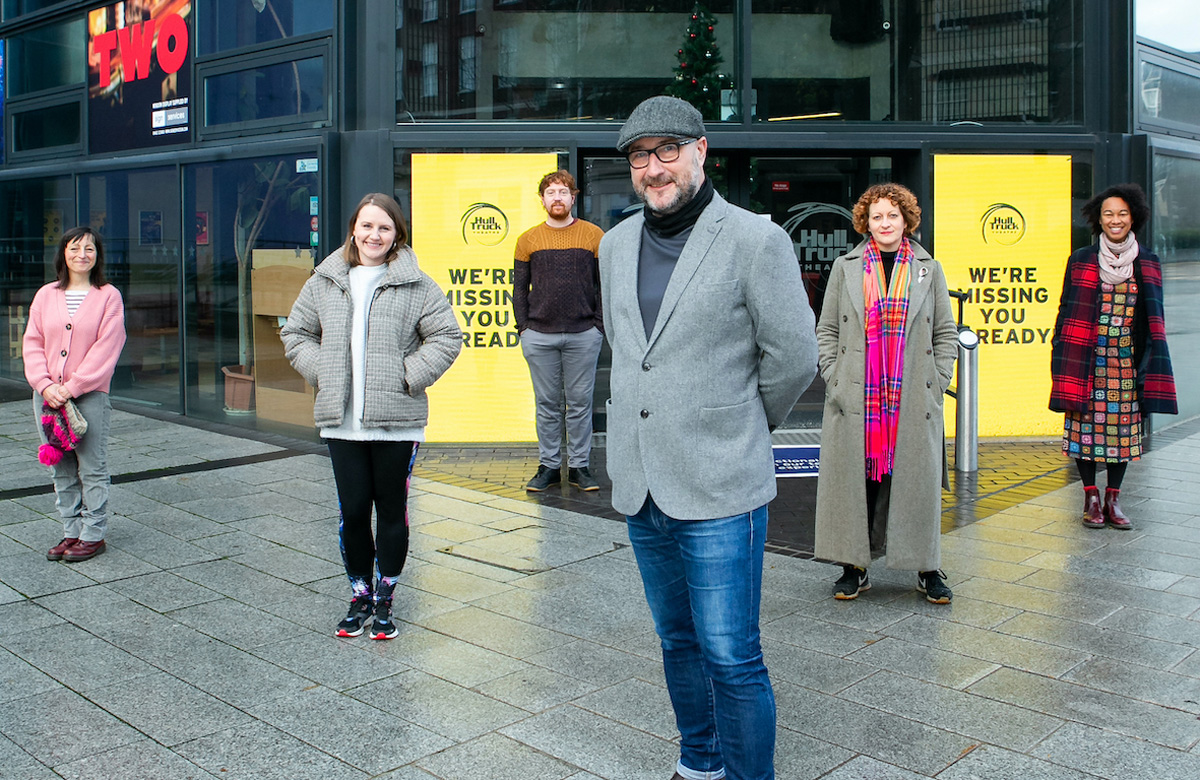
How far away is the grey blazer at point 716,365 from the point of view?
3.09 m

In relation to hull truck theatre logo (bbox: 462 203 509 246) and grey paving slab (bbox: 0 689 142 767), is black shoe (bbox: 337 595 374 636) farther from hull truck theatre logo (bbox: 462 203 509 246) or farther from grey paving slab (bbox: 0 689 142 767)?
hull truck theatre logo (bbox: 462 203 509 246)

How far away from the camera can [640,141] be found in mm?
3092

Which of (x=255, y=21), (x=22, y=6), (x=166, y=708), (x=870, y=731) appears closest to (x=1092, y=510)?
(x=870, y=731)

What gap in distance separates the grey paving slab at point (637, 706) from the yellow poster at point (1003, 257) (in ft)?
19.7

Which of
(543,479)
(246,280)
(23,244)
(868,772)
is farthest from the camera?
(23,244)

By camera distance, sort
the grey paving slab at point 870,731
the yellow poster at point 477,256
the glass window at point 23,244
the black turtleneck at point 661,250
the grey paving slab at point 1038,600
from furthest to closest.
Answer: the glass window at point 23,244 → the yellow poster at point 477,256 → the grey paving slab at point 1038,600 → the grey paving slab at point 870,731 → the black turtleneck at point 661,250

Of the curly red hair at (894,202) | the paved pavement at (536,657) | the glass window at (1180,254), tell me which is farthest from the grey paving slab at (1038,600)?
the glass window at (1180,254)

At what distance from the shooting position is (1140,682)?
4.31 m

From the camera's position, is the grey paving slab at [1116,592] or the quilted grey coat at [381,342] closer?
the quilted grey coat at [381,342]

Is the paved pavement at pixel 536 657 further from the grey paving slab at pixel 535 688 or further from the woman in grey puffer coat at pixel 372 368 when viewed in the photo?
the woman in grey puffer coat at pixel 372 368

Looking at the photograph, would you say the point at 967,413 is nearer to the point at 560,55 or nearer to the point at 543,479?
the point at 543,479

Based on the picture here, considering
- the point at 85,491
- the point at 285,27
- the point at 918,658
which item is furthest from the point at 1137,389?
the point at 285,27

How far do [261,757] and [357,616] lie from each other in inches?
49.6

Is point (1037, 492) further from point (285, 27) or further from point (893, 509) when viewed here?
point (285, 27)
